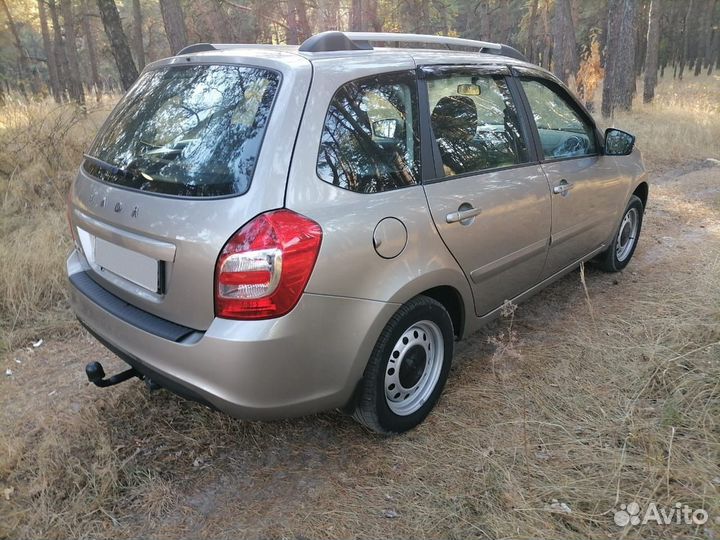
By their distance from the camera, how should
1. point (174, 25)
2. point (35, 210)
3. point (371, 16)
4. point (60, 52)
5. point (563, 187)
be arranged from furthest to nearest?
point (60, 52) < point (371, 16) < point (174, 25) < point (35, 210) < point (563, 187)

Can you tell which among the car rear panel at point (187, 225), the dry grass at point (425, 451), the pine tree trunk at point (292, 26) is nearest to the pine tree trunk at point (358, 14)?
the pine tree trunk at point (292, 26)

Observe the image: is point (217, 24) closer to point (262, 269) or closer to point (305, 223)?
point (305, 223)

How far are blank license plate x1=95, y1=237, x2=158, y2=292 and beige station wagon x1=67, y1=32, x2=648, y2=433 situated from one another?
0.03ft

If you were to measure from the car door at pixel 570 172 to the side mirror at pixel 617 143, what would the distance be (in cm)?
8

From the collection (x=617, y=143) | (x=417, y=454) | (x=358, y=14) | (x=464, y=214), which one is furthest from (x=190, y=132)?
(x=358, y=14)

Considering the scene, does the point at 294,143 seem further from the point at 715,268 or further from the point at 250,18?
the point at 250,18

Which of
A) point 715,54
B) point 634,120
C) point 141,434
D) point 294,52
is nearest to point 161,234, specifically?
point 294,52

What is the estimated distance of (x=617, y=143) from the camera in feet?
13.0

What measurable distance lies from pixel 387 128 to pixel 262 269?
101 cm

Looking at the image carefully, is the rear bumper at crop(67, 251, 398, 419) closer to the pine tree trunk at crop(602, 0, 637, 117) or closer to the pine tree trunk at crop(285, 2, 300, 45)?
the pine tree trunk at crop(602, 0, 637, 117)

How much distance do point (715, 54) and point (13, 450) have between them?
4655cm

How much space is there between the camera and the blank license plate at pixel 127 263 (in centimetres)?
219

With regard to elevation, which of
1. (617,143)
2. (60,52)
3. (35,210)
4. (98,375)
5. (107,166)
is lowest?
(35,210)

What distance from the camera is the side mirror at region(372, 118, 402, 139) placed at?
96.2 inches
